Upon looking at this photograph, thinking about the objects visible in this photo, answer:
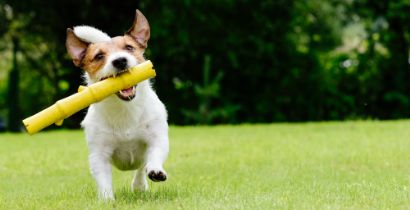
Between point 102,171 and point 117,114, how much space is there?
1.64 ft

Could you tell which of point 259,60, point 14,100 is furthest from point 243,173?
point 14,100

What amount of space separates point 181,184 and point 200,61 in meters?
15.3

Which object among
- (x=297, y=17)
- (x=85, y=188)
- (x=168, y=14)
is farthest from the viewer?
(x=297, y=17)

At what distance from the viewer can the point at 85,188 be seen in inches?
278

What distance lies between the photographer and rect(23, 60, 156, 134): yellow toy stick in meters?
5.77

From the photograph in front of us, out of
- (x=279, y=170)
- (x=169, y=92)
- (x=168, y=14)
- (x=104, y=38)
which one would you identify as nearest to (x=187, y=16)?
(x=168, y=14)

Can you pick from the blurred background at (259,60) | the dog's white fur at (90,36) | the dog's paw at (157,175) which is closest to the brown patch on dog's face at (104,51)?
the dog's white fur at (90,36)

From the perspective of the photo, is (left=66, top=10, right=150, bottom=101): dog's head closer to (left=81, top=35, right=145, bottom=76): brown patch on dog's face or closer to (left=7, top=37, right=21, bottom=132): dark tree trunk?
(left=81, top=35, right=145, bottom=76): brown patch on dog's face

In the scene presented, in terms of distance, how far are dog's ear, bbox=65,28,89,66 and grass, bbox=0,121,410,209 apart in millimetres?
1232

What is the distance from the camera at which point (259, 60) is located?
2231cm

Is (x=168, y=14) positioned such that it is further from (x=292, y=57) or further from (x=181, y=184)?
(x=181, y=184)

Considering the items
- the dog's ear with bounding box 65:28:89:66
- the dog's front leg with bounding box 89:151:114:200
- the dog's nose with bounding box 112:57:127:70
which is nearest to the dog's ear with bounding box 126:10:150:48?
the dog's ear with bounding box 65:28:89:66

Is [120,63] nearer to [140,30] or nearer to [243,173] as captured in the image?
[140,30]

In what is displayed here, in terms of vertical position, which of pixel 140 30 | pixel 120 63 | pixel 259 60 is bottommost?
pixel 259 60
